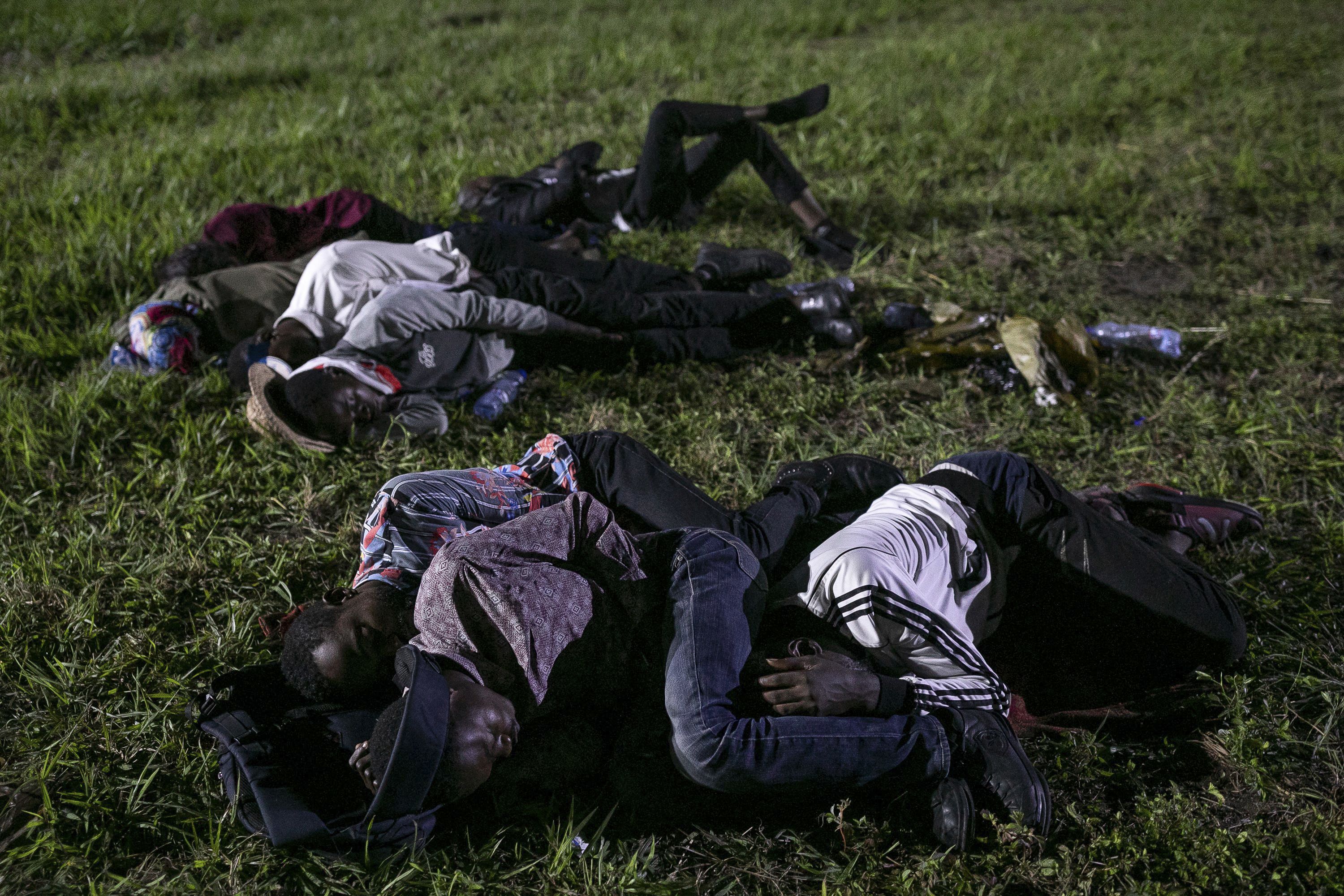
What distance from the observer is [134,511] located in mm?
3004

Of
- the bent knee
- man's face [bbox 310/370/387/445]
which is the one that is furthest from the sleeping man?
man's face [bbox 310/370/387/445]

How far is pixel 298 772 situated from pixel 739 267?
9.64 feet

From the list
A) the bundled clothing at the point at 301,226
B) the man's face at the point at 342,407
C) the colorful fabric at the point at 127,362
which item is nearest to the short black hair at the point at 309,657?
the man's face at the point at 342,407

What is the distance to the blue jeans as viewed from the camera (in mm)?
1914

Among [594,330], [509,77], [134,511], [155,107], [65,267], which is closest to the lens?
[134,511]

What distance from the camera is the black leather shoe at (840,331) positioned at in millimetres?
3619

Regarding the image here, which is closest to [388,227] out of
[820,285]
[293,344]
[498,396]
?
→ [293,344]

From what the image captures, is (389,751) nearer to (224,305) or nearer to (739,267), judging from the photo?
(224,305)

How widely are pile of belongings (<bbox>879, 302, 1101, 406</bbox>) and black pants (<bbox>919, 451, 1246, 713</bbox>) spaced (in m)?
0.94

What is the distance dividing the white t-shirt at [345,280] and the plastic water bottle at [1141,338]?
296cm

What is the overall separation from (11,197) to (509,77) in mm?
3563

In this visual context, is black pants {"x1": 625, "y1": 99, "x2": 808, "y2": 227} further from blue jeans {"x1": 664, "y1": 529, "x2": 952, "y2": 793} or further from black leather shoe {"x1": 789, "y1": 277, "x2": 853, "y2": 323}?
blue jeans {"x1": 664, "y1": 529, "x2": 952, "y2": 793}

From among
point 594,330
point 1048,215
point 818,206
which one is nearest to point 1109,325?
point 1048,215

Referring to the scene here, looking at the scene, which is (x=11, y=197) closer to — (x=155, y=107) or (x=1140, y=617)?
(x=155, y=107)
